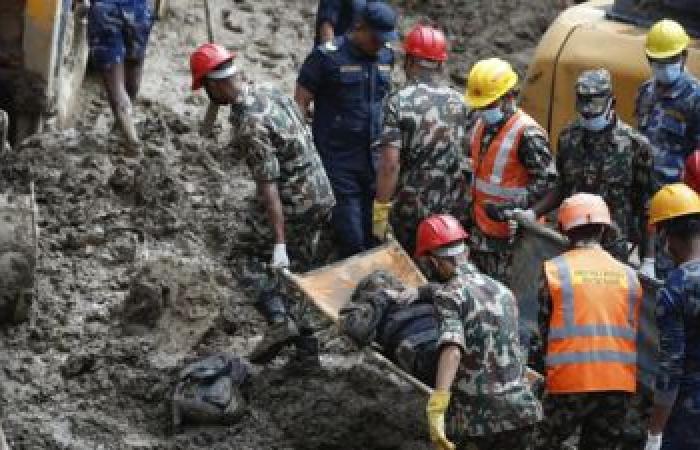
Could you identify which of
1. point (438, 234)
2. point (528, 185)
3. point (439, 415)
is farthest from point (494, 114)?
point (439, 415)

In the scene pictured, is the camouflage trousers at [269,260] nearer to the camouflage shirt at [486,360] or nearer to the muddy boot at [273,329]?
the muddy boot at [273,329]

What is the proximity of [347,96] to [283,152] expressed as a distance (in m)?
1.25

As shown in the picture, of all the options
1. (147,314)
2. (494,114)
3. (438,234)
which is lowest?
(147,314)

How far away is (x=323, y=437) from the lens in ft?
28.3

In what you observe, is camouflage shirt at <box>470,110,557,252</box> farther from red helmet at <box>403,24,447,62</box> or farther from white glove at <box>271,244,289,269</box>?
white glove at <box>271,244,289,269</box>

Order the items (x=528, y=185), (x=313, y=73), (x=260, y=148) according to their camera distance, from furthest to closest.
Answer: (x=313, y=73) → (x=528, y=185) → (x=260, y=148)

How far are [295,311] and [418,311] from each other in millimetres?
1124

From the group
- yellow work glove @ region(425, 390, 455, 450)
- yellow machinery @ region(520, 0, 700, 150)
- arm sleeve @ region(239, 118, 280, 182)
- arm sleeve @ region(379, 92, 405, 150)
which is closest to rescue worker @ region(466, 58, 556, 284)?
arm sleeve @ region(379, 92, 405, 150)

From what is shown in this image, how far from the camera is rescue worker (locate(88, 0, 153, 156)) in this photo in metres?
11.5

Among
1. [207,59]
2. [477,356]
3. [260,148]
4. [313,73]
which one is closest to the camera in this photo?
[477,356]

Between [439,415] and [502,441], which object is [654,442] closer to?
[502,441]

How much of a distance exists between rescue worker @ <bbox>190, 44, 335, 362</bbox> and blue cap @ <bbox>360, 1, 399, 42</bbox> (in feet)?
2.65

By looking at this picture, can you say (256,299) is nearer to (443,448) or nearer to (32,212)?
(32,212)

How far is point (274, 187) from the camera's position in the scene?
890cm
